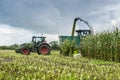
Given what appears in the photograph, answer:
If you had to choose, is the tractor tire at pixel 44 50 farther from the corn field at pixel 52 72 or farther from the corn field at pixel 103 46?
the corn field at pixel 52 72

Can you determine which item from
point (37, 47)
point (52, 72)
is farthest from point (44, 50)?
point (52, 72)

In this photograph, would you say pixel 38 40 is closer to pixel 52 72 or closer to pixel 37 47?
pixel 37 47

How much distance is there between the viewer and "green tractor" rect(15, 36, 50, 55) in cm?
3516

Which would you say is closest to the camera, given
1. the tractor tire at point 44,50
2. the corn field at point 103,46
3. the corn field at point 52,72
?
the corn field at point 52,72

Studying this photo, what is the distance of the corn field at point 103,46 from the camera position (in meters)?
27.4

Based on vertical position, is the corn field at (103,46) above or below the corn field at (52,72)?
above

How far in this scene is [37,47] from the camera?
36.0 metres

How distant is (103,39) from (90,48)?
264 centimetres

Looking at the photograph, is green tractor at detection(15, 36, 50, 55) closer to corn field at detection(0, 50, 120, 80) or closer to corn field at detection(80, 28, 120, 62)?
corn field at detection(80, 28, 120, 62)

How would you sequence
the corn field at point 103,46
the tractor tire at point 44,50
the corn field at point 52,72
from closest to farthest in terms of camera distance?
the corn field at point 52,72 → the corn field at point 103,46 → the tractor tire at point 44,50

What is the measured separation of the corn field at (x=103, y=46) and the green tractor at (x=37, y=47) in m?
3.39

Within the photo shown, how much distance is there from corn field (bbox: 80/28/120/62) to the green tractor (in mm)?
3393

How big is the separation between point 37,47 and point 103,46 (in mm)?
8401

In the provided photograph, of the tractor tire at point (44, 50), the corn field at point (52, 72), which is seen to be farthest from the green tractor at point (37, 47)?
the corn field at point (52, 72)
